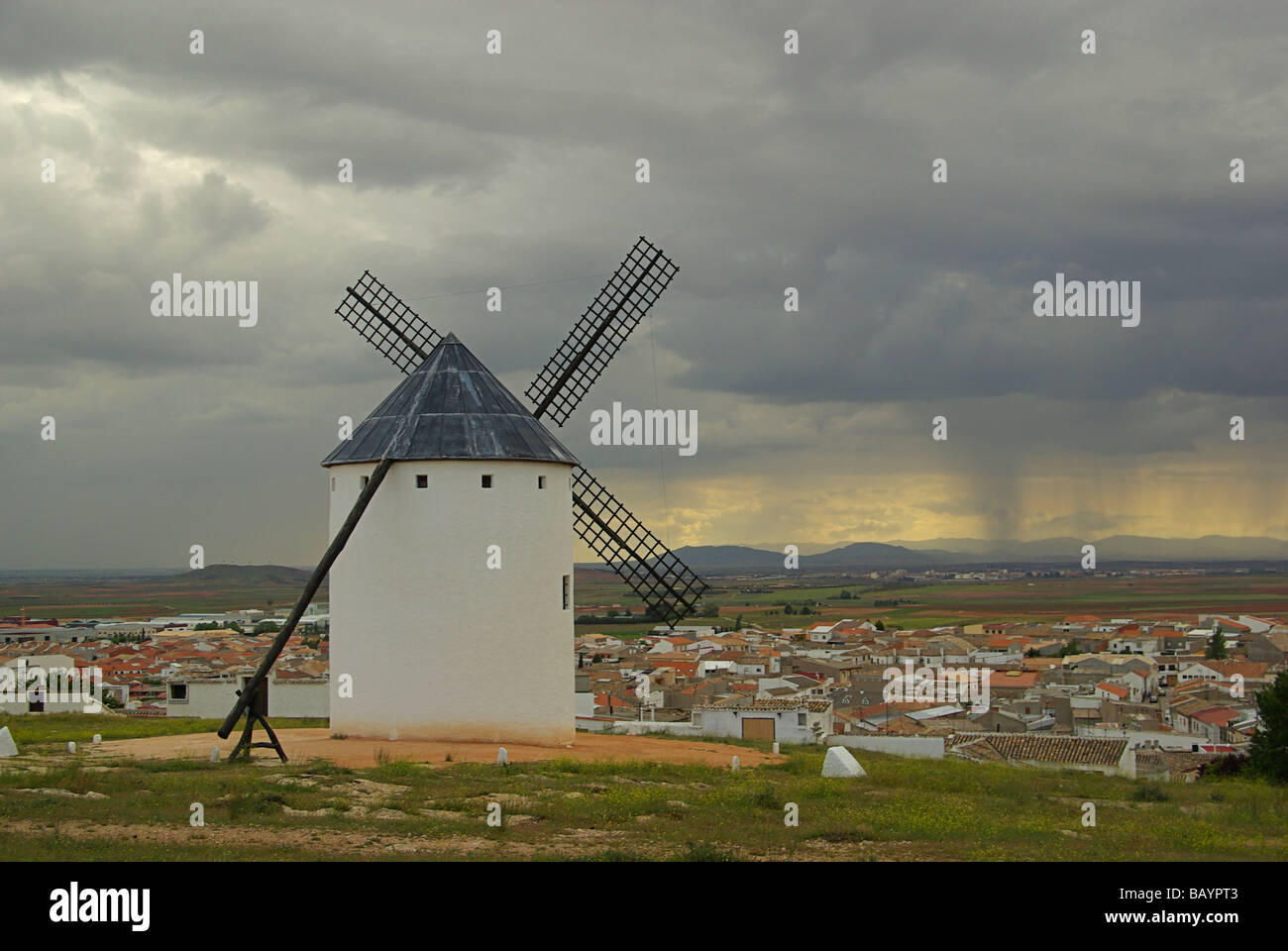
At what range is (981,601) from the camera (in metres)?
178

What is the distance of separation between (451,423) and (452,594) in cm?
284

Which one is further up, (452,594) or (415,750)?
(452,594)

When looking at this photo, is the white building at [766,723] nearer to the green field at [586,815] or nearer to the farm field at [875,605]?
the green field at [586,815]

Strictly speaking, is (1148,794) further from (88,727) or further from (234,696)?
(234,696)

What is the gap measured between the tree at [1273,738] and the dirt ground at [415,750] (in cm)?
1221

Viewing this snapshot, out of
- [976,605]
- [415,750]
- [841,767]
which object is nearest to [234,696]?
[415,750]

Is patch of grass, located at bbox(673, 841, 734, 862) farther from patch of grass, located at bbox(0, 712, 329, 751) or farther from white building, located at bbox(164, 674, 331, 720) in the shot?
white building, located at bbox(164, 674, 331, 720)

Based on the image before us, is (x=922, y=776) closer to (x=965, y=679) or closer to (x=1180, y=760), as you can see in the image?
(x=1180, y=760)

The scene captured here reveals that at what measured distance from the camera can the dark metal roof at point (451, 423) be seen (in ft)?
64.3

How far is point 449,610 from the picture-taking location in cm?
1916

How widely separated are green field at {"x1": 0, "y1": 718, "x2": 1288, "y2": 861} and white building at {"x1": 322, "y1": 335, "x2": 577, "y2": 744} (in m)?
2.70

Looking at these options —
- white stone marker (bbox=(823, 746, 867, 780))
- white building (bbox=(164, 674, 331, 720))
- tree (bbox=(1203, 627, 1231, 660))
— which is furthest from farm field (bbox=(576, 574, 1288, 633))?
white stone marker (bbox=(823, 746, 867, 780))

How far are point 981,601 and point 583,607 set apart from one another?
64.6m

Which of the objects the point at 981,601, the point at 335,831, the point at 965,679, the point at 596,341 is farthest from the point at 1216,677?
the point at 981,601
